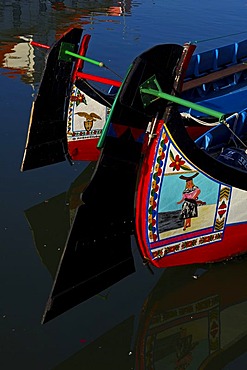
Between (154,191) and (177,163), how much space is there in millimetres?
432

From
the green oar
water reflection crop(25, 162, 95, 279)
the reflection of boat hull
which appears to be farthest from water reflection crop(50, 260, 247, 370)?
the green oar

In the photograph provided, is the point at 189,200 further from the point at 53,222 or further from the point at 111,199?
the point at 53,222

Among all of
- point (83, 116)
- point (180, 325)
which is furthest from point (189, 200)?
point (83, 116)

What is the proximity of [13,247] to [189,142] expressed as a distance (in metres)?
3.15

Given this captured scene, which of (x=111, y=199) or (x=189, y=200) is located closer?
(x=111, y=199)

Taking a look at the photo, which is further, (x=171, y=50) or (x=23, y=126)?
(x=23, y=126)

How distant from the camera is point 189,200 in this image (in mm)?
6582

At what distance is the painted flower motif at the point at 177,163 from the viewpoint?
20.6ft

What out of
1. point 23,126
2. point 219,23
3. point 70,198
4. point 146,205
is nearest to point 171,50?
point 146,205

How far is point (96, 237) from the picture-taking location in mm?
6352

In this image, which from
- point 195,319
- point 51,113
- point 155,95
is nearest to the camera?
point 155,95

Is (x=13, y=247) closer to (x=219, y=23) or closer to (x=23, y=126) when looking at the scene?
(x=23, y=126)

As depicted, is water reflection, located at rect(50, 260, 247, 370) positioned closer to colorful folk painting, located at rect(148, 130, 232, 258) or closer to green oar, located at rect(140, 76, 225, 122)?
colorful folk painting, located at rect(148, 130, 232, 258)

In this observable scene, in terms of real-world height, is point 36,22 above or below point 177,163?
below
